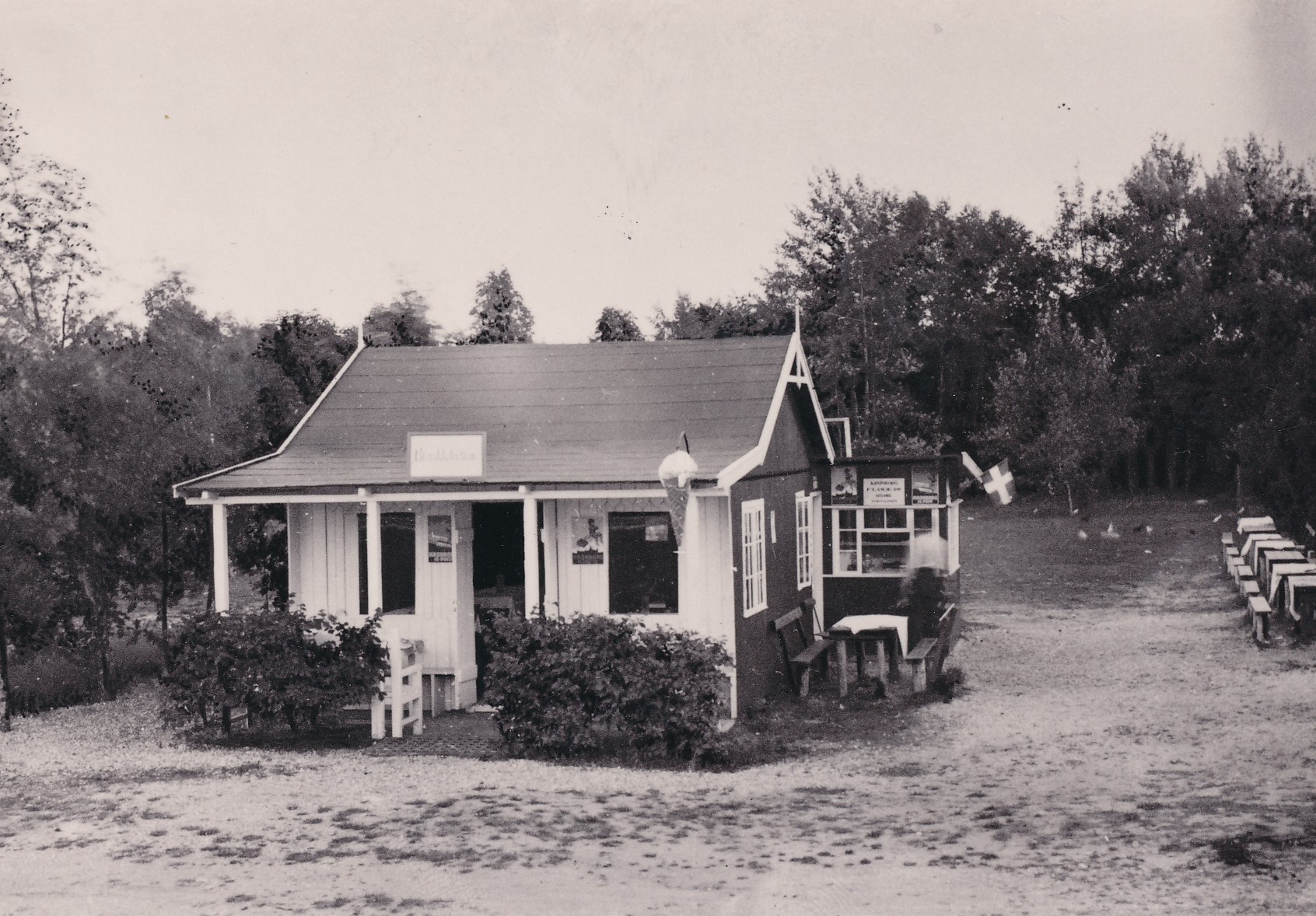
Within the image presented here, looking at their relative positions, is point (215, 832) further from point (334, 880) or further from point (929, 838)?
point (929, 838)

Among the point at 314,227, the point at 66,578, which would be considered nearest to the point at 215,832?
the point at 66,578

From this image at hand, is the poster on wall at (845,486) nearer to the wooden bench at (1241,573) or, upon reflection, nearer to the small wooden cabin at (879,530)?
the small wooden cabin at (879,530)

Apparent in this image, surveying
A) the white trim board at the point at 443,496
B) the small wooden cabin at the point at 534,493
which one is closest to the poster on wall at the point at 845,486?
the small wooden cabin at the point at 534,493

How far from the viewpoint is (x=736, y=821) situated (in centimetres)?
959

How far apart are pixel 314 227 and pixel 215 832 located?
46.6 feet

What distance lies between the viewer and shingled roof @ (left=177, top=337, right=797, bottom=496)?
14148 mm

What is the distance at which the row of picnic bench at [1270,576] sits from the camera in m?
18.8

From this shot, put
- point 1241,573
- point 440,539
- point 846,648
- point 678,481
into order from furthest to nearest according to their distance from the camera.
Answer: point 1241,573, point 846,648, point 440,539, point 678,481

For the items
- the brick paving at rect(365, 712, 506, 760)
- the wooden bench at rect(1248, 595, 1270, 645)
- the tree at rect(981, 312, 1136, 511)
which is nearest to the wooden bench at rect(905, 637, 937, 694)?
the brick paving at rect(365, 712, 506, 760)

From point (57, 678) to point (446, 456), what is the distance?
22.1ft

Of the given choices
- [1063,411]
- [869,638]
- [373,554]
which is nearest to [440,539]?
[373,554]

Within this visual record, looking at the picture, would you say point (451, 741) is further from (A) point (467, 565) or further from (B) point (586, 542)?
(B) point (586, 542)

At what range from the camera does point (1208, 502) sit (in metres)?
43.4

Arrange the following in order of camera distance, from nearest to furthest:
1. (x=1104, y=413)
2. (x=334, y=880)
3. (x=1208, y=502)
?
(x=334, y=880) < (x=1104, y=413) < (x=1208, y=502)
